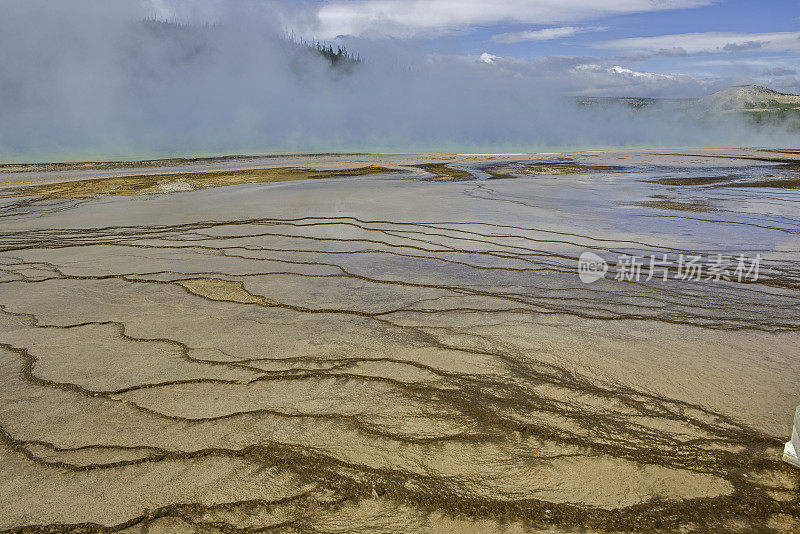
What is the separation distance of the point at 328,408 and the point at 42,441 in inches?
43.1

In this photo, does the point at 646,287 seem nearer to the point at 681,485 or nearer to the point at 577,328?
the point at 577,328

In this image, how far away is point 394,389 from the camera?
2.58 metres

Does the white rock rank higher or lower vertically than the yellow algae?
lower

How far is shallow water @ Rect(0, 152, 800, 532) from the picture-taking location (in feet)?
6.04

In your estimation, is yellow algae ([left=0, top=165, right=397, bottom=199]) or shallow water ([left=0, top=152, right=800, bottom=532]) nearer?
shallow water ([left=0, top=152, right=800, bottom=532])

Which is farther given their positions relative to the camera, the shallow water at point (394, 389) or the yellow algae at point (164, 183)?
the yellow algae at point (164, 183)

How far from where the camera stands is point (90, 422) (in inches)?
91.7

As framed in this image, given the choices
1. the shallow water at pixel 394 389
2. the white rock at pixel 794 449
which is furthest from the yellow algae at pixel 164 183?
the white rock at pixel 794 449

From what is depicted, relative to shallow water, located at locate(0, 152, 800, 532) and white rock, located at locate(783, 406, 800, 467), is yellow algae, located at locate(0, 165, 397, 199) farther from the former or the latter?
white rock, located at locate(783, 406, 800, 467)

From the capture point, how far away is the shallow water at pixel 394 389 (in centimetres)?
184

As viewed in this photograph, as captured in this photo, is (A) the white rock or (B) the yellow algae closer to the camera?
(A) the white rock

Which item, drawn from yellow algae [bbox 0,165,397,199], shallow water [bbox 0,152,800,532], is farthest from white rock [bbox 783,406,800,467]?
yellow algae [bbox 0,165,397,199]

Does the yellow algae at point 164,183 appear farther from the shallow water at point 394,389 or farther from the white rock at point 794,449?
the white rock at point 794,449

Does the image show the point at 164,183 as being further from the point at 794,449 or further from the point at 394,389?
the point at 794,449
